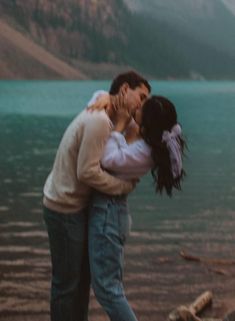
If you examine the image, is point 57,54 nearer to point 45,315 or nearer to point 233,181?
point 233,181

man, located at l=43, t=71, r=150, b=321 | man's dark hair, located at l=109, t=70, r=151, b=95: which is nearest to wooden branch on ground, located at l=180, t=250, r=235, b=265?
man, located at l=43, t=71, r=150, b=321

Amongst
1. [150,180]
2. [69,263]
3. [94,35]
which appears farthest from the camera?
[94,35]

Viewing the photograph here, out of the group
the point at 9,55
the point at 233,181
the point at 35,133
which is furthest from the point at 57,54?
the point at 233,181

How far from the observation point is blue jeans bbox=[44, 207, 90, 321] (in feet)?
14.1

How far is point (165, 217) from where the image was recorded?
14.6m

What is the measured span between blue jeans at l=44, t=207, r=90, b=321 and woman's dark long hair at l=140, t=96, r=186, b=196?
0.50 meters

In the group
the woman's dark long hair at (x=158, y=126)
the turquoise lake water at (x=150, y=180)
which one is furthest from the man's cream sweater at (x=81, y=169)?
the turquoise lake water at (x=150, y=180)

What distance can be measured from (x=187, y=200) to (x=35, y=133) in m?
24.5

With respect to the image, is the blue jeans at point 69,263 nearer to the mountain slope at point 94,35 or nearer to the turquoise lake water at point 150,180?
the turquoise lake water at point 150,180

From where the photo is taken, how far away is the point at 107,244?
13.9ft

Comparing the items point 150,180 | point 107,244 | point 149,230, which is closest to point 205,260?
point 149,230

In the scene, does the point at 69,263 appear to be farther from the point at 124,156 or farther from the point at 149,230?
the point at 149,230

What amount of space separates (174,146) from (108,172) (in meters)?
0.38

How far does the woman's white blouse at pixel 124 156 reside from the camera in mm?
4184
